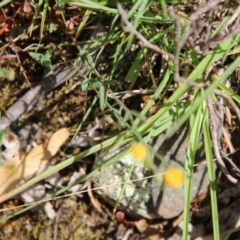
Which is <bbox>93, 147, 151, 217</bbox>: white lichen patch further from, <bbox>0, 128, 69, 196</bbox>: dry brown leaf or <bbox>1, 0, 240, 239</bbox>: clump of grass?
<bbox>1, 0, 240, 239</bbox>: clump of grass

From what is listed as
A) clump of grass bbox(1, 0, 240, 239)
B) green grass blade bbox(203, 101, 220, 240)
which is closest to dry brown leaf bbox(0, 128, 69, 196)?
clump of grass bbox(1, 0, 240, 239)

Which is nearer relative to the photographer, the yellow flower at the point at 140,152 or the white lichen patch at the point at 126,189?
the yellow flower at the point at 140,152

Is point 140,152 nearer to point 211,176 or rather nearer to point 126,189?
point 211,176

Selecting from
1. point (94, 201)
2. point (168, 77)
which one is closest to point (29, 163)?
point (94, 201)

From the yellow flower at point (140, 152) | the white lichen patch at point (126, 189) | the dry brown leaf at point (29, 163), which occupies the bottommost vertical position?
the white lichen patch at point (126, 189)

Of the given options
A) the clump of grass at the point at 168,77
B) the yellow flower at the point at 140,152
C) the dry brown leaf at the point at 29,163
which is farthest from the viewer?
the dry brown leaf at the point at 29,163

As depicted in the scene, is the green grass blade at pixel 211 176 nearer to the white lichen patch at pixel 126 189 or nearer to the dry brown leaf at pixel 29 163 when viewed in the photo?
the white lichen patch at pixel 126 189

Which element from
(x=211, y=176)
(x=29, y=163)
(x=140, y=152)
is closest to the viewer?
(x=140, y=152)

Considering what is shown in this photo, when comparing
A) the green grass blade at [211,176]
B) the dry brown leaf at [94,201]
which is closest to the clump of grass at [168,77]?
the green grass blade at [211,176]
